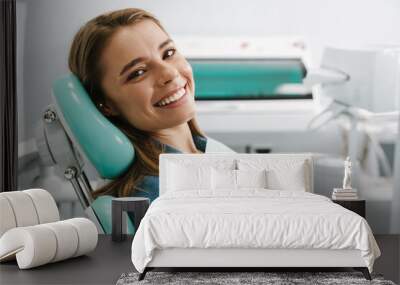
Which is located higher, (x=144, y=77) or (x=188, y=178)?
(x=144, y=77)

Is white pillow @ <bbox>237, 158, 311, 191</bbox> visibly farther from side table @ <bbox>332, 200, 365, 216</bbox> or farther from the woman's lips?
the woman's lips

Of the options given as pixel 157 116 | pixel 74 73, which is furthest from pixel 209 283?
pixel 74 73

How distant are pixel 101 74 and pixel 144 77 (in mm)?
444

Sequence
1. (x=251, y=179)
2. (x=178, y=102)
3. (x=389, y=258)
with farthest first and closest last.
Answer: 1. (x=178, y=102)
2. (x=251, y=179)
3. (x=389, y=258)

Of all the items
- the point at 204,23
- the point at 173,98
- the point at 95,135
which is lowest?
the point at 95,135

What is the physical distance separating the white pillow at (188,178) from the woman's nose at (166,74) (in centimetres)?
92

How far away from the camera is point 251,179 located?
6.84 metres

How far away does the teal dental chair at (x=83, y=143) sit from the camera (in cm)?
744

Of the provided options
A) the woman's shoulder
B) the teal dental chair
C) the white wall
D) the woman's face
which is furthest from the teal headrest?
the woman's shoulder

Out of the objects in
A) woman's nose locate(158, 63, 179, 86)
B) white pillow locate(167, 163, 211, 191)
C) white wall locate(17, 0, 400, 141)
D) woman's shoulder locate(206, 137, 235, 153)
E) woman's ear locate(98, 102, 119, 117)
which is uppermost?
white wall locate(17, 0, 400, 141)

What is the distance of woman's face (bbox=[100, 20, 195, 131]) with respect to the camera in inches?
294

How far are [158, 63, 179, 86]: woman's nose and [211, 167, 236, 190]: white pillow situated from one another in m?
1.15

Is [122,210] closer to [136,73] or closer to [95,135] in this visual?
[95,135]

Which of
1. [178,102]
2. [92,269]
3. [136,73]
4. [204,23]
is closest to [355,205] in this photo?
[178,102]
